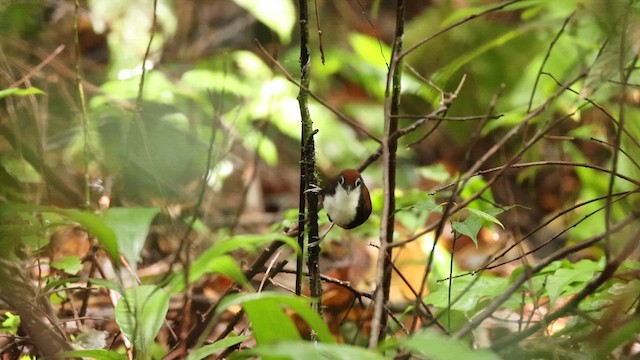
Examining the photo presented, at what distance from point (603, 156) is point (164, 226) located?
7.77ft

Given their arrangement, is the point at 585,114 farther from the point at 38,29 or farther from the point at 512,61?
the point at 38,29

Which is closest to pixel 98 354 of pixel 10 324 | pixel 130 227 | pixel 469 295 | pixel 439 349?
pixel 130 227

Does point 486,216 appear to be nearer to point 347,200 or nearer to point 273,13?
point 347,200

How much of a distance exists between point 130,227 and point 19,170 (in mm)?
768

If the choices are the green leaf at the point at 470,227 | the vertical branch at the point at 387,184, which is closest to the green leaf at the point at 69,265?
the vertical branch at the point at 387,184

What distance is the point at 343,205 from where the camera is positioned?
117 centimetres

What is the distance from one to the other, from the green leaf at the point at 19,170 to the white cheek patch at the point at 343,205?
2.46ft

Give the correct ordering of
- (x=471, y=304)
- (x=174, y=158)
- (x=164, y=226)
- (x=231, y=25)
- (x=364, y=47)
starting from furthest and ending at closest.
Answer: (x=231, y=25)
(x=364, y=47)
(x=174, y=158)
(x=164, y=226)
(x=471, y=304)

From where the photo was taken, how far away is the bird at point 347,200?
1.17m

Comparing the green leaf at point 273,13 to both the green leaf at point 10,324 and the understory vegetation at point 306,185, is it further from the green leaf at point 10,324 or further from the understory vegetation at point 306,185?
the green leaf at point 10,324

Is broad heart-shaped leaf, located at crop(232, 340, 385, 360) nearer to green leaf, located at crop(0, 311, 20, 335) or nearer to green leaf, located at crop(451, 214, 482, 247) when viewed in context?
green leaf, located at crop(451, 214, 482, 247)

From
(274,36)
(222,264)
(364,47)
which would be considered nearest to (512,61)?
(364,47)

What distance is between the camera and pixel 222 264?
2.93 feet

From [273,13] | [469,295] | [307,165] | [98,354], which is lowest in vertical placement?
[98,354]
